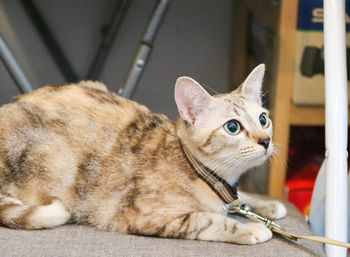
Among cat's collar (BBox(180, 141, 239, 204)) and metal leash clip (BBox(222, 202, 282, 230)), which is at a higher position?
cat's collar (BBox(180, 141, 239, 204))

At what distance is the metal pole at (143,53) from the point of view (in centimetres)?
158

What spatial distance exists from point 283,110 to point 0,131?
0.83 m

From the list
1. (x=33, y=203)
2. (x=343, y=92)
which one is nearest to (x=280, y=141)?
(x=343, y=92)

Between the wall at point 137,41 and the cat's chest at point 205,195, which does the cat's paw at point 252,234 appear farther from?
the wall at point 137,41

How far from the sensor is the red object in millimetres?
1688

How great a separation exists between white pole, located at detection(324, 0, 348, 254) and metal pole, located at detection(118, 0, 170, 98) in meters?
0.60

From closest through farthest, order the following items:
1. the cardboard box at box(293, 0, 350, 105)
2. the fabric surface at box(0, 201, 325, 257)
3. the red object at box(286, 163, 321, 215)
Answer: the fabric surface at box(0, 201, 325, 257)
the cardboard box at box(293, 0, 350, 105)
the red object at box(286, 163, 321, 215)

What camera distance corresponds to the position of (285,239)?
42.9 inches

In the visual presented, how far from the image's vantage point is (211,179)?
1097 millimetres

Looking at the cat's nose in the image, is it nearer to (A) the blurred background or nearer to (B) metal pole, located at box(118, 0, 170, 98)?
(B) metal pole, located at box(118, 0, 170, 98)

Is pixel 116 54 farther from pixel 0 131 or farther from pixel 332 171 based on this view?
pixel 332 171

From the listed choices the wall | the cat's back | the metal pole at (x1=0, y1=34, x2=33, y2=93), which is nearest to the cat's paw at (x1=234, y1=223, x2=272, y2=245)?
the cat's back

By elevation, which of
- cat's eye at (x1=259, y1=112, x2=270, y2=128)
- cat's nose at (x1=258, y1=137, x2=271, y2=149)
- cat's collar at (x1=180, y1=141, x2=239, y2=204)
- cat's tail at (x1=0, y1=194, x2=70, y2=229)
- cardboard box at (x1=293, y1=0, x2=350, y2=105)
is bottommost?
cat's tail at (x1=0, y1=194, x2=70, y2=229)

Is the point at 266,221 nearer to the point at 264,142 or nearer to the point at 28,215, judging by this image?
the point at 264,142
